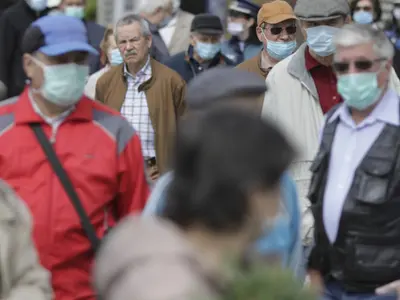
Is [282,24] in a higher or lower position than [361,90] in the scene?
lower

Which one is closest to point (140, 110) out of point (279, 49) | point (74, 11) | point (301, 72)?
point (279, 49)

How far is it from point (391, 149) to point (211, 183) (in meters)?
2.99

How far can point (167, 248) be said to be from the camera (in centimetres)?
276

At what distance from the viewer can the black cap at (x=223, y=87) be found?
16.0 feet

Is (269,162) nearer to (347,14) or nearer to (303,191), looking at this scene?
(303,191)

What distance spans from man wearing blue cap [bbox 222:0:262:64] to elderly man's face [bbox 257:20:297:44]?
438cm

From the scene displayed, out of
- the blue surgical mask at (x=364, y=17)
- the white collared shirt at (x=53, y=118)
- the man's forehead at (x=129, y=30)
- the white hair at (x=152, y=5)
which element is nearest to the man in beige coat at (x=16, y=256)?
the white collared shirt at (x=53, y=118)

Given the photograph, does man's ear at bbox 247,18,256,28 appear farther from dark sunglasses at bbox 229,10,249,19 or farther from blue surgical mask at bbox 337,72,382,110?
blue surgical mask at bbox 337,72,382,110

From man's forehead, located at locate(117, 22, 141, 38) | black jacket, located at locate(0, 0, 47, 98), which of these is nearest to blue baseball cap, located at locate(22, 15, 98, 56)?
man's forehead, located at locate(117, 22, 141, 38)

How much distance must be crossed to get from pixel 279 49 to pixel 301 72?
1.68 meters

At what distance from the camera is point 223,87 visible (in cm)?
496

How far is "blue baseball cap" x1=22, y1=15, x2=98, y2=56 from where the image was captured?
5949 millimetres

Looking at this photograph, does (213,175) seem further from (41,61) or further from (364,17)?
(364,17)

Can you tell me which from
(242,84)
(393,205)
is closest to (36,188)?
(242,84)
